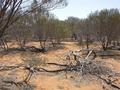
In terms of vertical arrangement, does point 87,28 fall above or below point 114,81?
above

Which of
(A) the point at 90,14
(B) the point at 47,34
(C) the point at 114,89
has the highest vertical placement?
(A) the point at 90,14

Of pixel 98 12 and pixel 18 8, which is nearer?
pixel 18 8

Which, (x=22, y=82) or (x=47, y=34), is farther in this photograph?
(x=47, y=34)

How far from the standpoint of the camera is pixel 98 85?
12.5 m

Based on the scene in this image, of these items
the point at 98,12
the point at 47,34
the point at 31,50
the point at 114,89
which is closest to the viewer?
the point at 114,89

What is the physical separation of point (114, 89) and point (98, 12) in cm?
1975

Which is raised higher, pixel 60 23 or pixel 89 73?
pixel 60 23

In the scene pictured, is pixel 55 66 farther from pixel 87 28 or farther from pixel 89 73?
pixel 87 28

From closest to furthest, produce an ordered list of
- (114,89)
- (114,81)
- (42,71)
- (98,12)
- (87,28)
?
(114,89), (114,81), (42,71), (98,12), (87,28)

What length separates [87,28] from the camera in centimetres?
3581

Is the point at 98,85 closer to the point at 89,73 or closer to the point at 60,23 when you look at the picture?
the point at 89,73

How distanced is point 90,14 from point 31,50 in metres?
9.78

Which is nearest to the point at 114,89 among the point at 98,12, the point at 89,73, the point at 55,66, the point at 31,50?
the point at 89,73

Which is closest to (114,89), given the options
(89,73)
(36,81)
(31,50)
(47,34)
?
(89,73)
